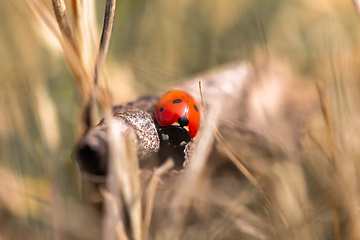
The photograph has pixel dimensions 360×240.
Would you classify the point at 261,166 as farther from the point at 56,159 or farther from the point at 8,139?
the point at 8,139

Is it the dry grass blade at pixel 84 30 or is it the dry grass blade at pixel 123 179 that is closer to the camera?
the dry grass blade at pixel 123 179

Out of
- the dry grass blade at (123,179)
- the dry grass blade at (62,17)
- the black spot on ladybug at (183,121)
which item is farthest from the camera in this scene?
the black spot on ladybug at (183,121)

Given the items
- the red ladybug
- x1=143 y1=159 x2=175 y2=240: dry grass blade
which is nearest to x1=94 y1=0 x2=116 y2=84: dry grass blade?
the red ladybug

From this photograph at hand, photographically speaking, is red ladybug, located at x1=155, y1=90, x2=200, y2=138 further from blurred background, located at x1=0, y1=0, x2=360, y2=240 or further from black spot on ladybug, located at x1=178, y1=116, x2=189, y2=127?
blurred background, located at x1=0, y1=0, x2=360, y2=240

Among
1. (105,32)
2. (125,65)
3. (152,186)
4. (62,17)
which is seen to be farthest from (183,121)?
(125,65)

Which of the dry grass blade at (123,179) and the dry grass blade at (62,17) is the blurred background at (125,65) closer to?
the dry grass blade at (123,179)

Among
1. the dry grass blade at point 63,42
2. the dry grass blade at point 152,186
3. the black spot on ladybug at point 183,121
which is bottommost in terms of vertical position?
the dry grass blade at point 152,186

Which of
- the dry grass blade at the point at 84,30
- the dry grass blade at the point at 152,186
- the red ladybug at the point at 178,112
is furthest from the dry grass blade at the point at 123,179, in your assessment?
the dry grass blade at the point at 84,30
